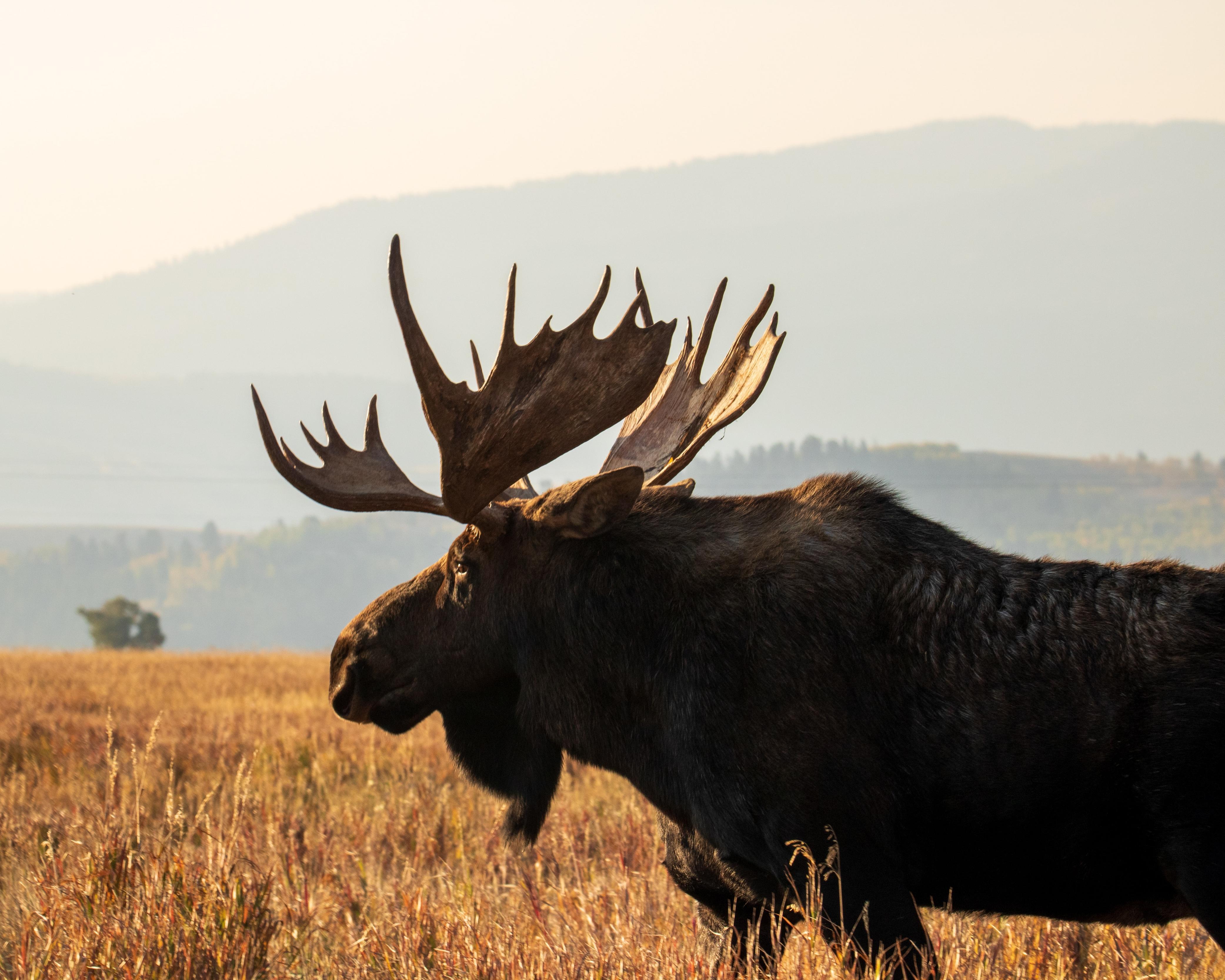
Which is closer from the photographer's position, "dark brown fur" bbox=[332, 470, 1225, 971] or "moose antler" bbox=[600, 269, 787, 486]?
"dark brown fur" bbox=[332, 470, 1225, 971]

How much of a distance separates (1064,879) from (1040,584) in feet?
2.46

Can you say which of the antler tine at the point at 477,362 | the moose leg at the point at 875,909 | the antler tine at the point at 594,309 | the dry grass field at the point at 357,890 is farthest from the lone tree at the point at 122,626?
the moose leg at the point at 875,909

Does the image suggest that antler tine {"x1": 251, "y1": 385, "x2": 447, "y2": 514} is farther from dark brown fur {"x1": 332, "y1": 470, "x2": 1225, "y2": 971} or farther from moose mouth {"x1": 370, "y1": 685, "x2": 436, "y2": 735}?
moose mouth {"x1": 370, "y1": 685, "x2": 436, "y2": 735}

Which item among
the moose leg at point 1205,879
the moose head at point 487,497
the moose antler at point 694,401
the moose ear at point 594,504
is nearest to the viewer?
the moose leg at point 1205,879

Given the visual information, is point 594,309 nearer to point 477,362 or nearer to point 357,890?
point 477,362

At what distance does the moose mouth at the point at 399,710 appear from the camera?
3938 millimetres

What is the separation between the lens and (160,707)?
39.5 feet

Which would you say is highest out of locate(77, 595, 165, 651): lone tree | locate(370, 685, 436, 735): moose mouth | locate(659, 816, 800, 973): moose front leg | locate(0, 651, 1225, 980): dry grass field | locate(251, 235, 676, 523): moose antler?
locate(251, 235, 676, 523): moose antler

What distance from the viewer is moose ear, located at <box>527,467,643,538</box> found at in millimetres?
3576

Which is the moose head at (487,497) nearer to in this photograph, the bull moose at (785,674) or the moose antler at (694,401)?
the bull moose at (785,674)

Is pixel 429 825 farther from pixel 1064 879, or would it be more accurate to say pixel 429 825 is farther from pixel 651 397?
pixel 1064 879

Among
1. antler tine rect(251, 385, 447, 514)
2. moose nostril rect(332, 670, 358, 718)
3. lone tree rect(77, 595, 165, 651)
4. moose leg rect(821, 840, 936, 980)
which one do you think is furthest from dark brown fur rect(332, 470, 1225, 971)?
lone tree rect(77, 595, 165, 651)

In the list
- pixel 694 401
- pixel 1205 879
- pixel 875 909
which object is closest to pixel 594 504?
pixel 694 401

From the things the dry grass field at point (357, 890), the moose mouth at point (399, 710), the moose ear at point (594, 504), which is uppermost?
the moose ear at point (594, 504)
